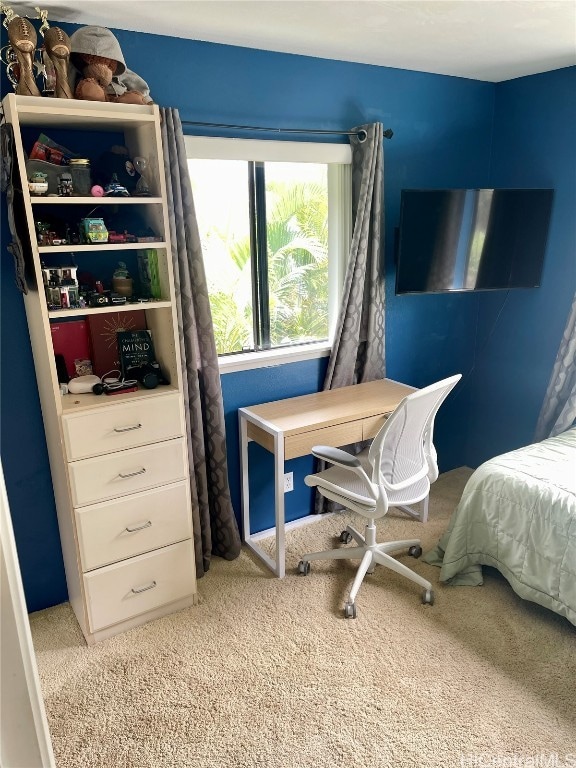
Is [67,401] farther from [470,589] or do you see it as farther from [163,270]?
[470,589]

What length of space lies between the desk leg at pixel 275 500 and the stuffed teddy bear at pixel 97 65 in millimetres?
1450

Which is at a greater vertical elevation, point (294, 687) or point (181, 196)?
point (181, 196)

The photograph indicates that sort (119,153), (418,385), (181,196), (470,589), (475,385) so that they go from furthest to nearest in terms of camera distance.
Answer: (475,385)
(418,385)
(470,589)
(181,196)
(119,153)

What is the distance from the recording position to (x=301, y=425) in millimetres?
2574

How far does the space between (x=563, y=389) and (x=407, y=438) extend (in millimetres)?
1288

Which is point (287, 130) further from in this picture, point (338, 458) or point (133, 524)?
point (133, 524)

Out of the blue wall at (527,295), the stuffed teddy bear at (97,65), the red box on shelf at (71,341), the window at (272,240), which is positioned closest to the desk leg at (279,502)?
the window at (272,240)

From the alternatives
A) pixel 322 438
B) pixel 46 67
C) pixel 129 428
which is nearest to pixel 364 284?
pixel 322 438

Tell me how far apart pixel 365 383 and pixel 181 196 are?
1.42 m

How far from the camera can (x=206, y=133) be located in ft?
8.14

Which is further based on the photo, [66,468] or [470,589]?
[470,589]

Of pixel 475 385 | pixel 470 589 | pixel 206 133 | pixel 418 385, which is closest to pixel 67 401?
pixel 206 133

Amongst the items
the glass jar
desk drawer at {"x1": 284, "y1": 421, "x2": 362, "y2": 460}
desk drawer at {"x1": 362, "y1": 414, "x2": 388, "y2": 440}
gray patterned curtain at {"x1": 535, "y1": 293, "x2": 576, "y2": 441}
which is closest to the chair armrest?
desk drawer at {"x1": 284, "y1": 421, "x2": 362, "y2": 460}

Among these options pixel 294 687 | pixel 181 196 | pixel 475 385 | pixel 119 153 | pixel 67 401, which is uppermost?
pixel 119 153
